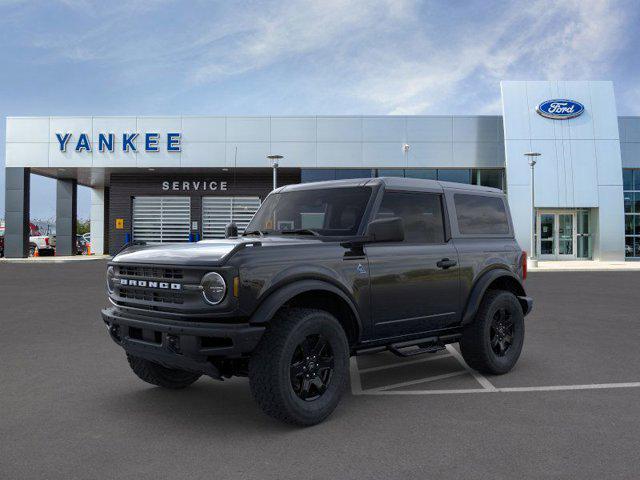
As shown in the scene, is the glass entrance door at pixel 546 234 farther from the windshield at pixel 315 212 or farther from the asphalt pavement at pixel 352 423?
the windshield at pixel 315 212

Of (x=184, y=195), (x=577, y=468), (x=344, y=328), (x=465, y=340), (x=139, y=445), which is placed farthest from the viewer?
(x=184, y=195)

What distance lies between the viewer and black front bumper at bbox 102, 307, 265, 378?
13.2 feet

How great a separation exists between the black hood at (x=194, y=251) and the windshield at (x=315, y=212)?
313 mm

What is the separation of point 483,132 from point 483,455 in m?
28.1

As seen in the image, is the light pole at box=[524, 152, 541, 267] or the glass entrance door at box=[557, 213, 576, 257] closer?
the light pole at box=[524, 152, 541, 267]

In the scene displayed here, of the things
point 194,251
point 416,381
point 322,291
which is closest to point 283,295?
point 322,291

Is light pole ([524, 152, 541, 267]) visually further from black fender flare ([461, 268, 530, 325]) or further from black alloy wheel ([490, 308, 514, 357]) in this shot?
black fender flare ([461, 268, 530, 325])

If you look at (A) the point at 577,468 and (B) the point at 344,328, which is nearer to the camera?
(A) the point at 577,468

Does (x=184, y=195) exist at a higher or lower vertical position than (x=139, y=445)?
higher

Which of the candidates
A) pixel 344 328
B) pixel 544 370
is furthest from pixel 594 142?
pixel 344 328

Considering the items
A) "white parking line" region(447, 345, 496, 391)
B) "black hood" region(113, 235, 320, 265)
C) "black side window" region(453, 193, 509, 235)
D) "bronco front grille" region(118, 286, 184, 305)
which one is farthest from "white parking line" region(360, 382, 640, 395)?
"bronco front grille" region(118, 286, 184, 305)

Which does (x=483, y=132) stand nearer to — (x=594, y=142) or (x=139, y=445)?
(x=594, y=142)

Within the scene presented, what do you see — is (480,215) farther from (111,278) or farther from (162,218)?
(162,218)

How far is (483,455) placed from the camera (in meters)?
3.82
